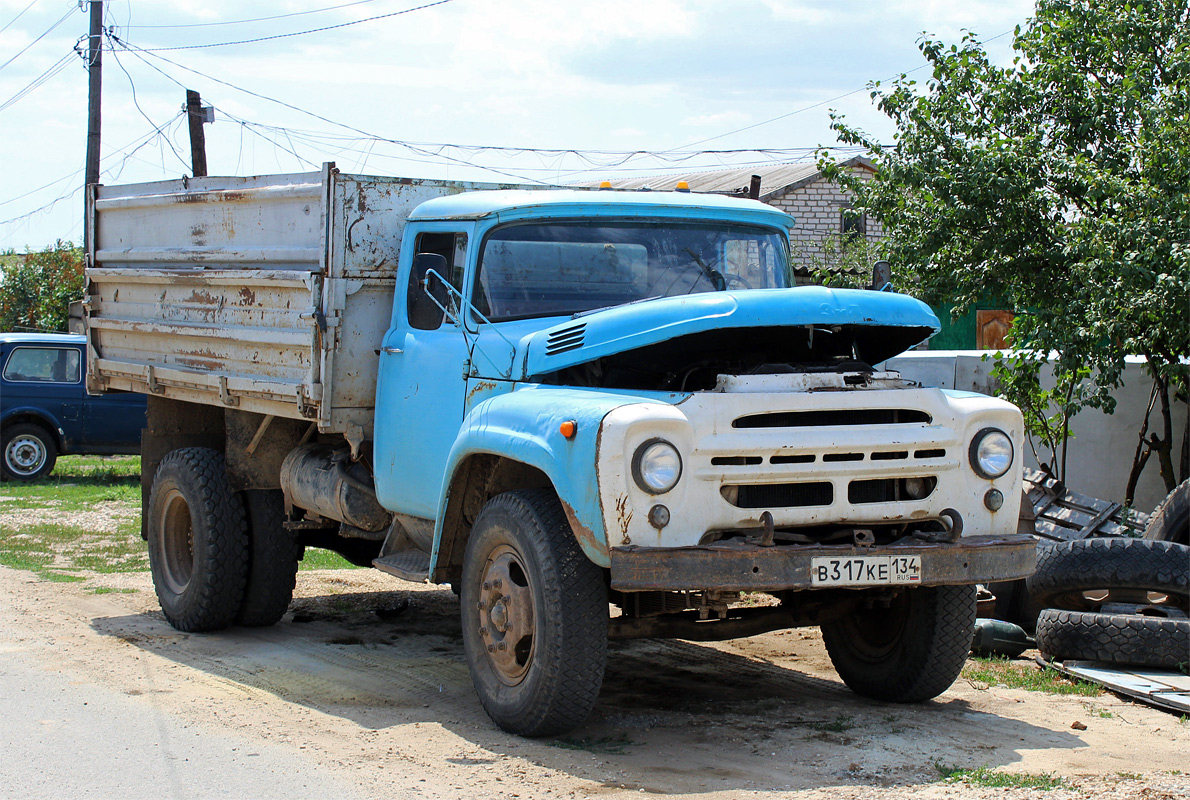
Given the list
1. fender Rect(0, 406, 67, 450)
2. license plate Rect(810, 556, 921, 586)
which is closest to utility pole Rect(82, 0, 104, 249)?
fender Rect(0, 406, 67, 450)

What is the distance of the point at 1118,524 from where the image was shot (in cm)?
870

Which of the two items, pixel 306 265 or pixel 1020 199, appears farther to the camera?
pixel 1020 199

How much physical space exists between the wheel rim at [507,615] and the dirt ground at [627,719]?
29 cm

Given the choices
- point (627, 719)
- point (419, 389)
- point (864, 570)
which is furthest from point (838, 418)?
point (419, 389)

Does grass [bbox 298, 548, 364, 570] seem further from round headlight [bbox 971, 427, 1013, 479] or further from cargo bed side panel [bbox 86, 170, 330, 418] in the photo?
round headlight [bbox 971, 427, 1013, 479]

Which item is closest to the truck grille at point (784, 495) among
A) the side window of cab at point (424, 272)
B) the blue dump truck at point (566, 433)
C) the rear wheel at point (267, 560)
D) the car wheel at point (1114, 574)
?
the blue dump truck at point (566, 433)

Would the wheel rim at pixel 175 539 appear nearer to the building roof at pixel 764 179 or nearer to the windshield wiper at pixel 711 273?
the windshield wiper at pixel 711 273

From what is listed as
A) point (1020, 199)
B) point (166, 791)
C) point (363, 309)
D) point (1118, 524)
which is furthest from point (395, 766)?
point (1020, 199)

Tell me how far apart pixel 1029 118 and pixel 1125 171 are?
0.92 m

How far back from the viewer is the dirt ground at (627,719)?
4574 millimetres

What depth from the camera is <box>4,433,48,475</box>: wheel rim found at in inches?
682

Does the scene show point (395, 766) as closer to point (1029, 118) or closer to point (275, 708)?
point (275, 708)

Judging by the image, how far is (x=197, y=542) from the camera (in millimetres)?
7684

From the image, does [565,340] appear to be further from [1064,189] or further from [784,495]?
[1064,189]
